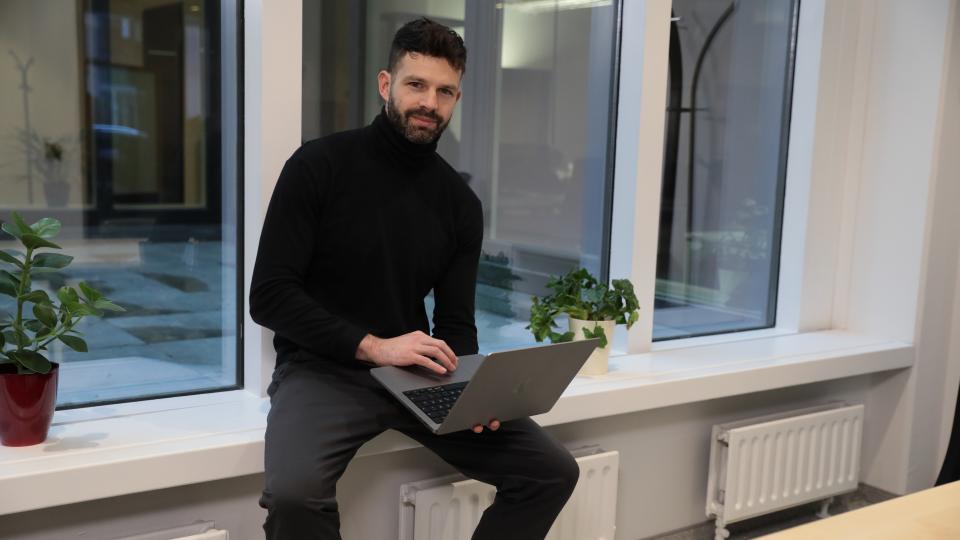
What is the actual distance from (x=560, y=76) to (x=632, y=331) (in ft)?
2.78

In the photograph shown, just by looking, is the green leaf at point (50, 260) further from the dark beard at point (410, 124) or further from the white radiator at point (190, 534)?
the dark beard at point (410, 124)

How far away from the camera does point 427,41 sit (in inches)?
80.4

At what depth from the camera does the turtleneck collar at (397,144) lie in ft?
6.97

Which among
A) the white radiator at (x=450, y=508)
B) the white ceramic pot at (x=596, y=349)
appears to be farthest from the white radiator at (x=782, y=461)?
the white radiator at (x=450, y=508)

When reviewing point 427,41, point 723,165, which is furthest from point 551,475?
point 723,165

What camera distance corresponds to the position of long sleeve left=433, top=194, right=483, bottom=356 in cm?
225

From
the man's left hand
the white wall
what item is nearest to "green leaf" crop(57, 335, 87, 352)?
the white wall

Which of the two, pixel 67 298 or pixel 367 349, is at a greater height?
pixel 67 298

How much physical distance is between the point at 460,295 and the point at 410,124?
1.45 ft

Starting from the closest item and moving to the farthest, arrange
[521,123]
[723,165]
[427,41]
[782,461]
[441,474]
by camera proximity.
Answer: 1. [427,41]
2. [441,474]
3. [521,123]
4. [782,461]
5. [723,165]

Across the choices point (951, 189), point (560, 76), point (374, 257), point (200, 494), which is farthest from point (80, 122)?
point (951, 189)

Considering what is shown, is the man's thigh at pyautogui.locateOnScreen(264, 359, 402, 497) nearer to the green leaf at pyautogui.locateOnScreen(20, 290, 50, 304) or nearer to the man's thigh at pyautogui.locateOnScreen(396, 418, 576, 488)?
the man's thigh at pyautogui.locateOnScreen(396, 418, 576, 488)

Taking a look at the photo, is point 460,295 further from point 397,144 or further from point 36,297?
point 36,297

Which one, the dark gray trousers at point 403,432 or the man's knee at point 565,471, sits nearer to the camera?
the dark gray trousers at point 403,432
